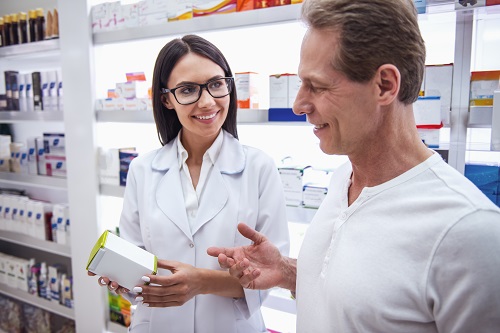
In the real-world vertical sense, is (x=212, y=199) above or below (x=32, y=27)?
below

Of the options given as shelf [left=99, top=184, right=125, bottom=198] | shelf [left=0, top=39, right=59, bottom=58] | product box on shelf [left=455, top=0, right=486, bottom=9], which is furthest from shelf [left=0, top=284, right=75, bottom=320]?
product box on shelf [left=455, top=0, right=486, bottom=9]

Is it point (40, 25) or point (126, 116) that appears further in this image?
point (40, 25)

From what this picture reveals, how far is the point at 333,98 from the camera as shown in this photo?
2.91 ft

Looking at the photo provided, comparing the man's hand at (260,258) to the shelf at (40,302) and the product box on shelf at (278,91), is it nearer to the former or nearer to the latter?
the product box on shelf at (278,91)

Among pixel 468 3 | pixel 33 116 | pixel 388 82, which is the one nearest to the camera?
pixel 388 82

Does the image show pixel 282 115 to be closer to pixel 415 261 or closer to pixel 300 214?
pixel 300 214

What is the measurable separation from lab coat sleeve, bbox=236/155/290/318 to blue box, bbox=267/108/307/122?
40cm

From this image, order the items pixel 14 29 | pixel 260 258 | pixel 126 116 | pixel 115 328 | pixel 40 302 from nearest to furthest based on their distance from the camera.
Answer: pixel 260 258 → pixel 126 116 → pixel 115 328 → pixel 14 29 → pixel 40 302

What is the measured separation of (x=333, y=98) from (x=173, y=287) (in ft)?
2.73

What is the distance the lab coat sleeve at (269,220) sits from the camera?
4.90ft

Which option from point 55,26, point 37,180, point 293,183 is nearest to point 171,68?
point 293,183

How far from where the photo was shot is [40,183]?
2.87 meters

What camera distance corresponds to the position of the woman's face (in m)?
1.50

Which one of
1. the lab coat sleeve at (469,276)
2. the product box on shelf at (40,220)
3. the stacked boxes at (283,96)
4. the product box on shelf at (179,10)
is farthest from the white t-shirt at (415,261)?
the product box on shelf at (40,220)
